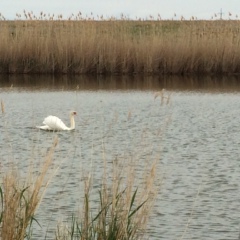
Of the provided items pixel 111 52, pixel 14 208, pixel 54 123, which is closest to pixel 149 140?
pixel 54 123

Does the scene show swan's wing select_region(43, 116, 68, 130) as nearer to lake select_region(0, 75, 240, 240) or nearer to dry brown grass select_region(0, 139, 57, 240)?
lake select_region(0, 75, 240, 240)

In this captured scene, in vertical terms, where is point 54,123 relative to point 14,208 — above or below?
above

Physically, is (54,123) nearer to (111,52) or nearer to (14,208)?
(14,208)

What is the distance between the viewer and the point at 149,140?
11.9 m

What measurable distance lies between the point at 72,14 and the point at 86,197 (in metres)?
19.4

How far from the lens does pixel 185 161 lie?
11258 mm

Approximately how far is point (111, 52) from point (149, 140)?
12.2 metres

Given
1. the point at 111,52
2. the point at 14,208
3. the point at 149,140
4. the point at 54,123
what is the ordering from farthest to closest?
the point at 111,52, the point at 54,123, the point at 149,140, the point at 14,208

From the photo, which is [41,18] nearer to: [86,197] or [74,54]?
[74,54]

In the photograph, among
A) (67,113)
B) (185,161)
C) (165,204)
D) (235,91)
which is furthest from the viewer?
(235,91)

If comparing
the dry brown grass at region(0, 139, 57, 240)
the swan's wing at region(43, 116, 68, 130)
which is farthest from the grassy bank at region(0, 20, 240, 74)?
the dry brown grass at region(0, 139, 57, 240)

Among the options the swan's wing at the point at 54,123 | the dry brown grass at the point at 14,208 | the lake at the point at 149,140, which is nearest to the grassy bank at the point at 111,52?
the lake at the point at 149,140

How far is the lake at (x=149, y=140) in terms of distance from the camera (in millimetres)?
7909

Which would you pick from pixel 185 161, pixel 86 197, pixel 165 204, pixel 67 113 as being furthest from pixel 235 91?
pixel 86 197
